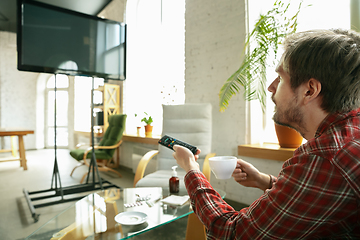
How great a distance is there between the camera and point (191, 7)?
3.21 m

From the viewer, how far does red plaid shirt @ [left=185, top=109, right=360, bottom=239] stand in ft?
1.59

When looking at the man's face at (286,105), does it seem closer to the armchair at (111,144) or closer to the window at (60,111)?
the armchair at (111,144)

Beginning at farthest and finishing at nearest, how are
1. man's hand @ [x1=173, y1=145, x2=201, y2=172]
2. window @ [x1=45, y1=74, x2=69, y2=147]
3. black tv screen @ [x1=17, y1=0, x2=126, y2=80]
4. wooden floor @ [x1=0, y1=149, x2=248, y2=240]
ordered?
window @ [x1=45, y1=74, x2=69, y2=147] → black tv screen @ [x1=17, y1=0, x2=126, y2=80] → wooden floor @ [x1=0, y1=149, x2=248, y2=240] → man's hand @ [x1=173, y1=145, x2=201, y2=172]

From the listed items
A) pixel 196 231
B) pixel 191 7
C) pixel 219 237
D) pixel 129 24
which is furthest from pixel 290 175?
pixel 129 24

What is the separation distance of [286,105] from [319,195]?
0.26 meters

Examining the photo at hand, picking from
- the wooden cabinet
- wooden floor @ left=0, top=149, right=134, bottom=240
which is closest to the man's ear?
wooden floor @ left=0, top=149, right=134, bottom=240

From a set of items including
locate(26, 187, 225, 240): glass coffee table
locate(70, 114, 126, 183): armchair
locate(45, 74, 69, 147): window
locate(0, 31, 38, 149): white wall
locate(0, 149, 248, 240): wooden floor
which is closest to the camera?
locate(26, 187, 225, 240): glass coffee table

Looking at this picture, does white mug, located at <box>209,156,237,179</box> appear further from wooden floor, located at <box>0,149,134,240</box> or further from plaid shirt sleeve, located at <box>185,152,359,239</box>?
wooden floor, located at <box>0,149,134,240</box>

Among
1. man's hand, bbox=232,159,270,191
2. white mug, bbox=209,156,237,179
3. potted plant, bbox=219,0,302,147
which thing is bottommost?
man's hand, bbox=232,159,270,191

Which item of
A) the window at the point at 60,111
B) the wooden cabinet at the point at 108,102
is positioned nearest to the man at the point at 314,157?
the wooden cabinet at the point at 108,102

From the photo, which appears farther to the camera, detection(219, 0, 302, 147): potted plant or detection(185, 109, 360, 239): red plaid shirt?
detection(219, 0, 302, 147): potted plant

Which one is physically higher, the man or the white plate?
the man

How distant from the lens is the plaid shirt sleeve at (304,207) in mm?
492

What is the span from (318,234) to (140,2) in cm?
507
